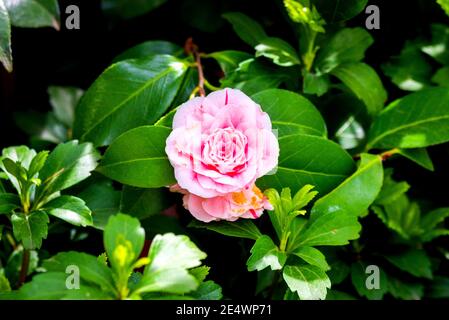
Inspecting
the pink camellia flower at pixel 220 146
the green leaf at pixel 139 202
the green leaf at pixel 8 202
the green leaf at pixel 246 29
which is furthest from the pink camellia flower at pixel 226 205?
the green leaf at pixel 246 29

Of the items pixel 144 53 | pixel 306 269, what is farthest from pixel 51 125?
pixel 306 269

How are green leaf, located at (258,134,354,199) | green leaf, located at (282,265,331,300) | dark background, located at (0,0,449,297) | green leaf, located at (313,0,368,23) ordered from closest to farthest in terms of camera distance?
green leaf, located at (282,265,331,300) < green leaf, located at (258,134,354,199) < green leaf, located at (313,0,368,23) < dark background, located at (0,0,449,297)

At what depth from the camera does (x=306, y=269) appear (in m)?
0.96

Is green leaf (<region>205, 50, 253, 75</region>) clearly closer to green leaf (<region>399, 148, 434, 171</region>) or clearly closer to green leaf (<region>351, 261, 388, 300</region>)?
green leaf (<region>399, 148, 434, 171</region>)

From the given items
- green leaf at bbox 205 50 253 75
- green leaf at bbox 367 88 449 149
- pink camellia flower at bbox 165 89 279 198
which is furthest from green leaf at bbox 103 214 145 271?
green leaf at bbox 367 88 449 149

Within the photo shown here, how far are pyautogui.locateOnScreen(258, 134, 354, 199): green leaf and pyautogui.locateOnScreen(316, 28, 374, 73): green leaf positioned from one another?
0.20 metres

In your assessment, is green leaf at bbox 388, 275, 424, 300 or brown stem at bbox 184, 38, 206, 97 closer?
brown stem at bbox 184, 38, 206, 97

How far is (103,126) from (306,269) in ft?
1.41

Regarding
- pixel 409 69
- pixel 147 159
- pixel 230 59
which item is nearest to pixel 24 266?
pixel 147 159

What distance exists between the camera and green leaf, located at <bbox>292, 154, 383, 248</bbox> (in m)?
0.98

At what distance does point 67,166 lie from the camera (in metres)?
1.07

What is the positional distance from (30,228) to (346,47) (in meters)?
0.64

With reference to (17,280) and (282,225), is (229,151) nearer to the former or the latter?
(282,225)
